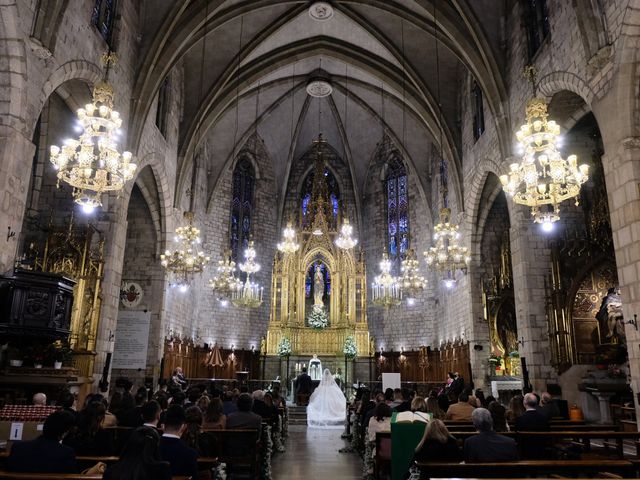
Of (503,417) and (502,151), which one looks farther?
(502,151)

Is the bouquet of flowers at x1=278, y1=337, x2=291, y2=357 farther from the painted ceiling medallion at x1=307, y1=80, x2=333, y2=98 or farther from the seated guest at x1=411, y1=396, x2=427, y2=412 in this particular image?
the seated guest at x1=411, y1=396, x2=427, y2=412

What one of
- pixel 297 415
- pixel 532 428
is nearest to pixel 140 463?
pixel 532 428

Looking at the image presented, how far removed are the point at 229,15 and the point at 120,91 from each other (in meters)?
4.93

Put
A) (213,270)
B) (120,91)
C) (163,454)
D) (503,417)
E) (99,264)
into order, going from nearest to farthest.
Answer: (163,454), (503,417), (99,264), (120,91), (213,270)

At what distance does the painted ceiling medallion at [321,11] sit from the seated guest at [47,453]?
16.7m

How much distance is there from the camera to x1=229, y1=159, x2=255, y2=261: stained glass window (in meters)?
24.0

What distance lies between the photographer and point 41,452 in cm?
346

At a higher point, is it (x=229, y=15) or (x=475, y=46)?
(x=229, y=15)

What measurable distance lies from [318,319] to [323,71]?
36.6 feet

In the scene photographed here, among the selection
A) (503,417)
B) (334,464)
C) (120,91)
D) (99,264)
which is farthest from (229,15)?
(503,417)

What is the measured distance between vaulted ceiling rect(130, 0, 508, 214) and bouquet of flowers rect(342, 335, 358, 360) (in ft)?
25.6

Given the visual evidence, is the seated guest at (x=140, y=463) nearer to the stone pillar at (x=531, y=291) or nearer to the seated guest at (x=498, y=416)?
the seated guest at (x=498, y=416)

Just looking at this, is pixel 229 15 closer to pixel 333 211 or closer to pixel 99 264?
pixel 99 264

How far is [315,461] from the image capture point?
8797 millimetres
